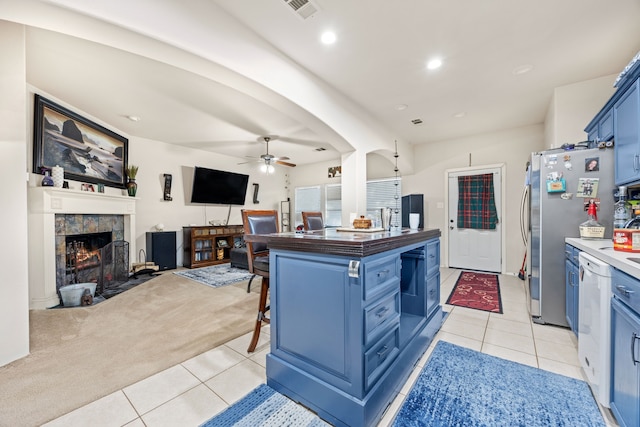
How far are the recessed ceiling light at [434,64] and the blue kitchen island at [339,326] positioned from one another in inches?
84.7

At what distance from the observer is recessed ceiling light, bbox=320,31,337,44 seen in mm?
2333

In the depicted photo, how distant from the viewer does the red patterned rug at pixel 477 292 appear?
10.4ft

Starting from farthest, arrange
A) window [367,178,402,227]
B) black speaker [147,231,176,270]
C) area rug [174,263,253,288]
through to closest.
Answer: window [367,178,402,227] < black speaker [147,231,176,270] < area rug [174,263,253,288]

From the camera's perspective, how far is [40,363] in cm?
191

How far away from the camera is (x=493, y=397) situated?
155 cm

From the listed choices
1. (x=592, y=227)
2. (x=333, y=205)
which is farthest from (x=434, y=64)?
(x=333, y=205)

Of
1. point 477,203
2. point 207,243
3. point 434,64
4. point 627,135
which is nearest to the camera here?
point 627,135

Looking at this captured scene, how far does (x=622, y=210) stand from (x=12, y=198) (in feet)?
15.9

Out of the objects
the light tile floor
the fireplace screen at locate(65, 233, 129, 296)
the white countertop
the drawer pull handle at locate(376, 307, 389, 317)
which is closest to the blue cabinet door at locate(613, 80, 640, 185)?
the white countertop

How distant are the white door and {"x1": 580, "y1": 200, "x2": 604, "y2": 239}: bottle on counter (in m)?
2.83

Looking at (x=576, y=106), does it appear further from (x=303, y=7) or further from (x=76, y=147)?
(x=76, y=147)

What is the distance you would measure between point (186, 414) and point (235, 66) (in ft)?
8.09

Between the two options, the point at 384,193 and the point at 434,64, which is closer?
the point at 434,64

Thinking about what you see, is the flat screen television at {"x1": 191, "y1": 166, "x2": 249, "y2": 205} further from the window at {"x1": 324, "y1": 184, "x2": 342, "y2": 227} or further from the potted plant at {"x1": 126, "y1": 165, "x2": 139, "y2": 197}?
the window at {"x1": 324, "y1": 184, "x2": 342, "y2": 227}
